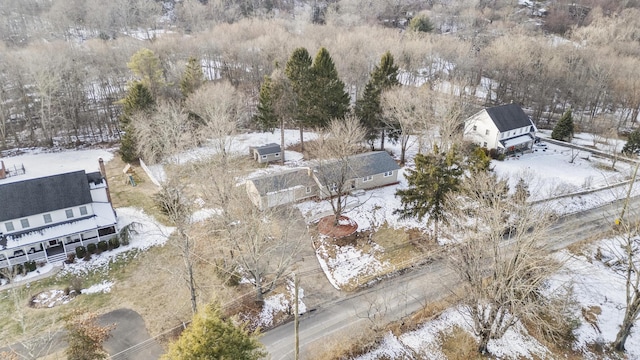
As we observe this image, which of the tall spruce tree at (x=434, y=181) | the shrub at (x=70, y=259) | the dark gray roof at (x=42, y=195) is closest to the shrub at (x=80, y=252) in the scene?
the shrub at (x=70, y=259)

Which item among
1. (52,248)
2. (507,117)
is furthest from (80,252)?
(507,117)

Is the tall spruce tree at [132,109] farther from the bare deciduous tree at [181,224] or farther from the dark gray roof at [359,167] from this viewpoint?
the dark gray roof at [359,167]

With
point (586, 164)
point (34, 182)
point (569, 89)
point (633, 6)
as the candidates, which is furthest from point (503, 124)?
point (633, 6)

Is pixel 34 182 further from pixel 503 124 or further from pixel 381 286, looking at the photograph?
pixel 503 124

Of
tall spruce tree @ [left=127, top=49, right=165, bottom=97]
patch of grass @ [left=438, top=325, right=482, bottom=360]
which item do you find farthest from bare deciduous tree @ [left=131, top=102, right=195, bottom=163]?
patch of grass @ [left=438, top=325, right=482, bottom=360]

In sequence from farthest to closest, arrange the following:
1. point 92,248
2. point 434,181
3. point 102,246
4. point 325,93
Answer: point 325,93
point 102,246
point 92,248
point 434,181

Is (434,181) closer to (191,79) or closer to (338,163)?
(338,163)

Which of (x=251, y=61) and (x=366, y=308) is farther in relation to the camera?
(x=251, y=61)
